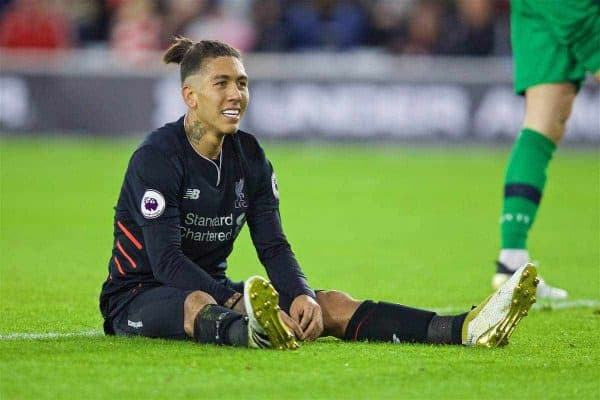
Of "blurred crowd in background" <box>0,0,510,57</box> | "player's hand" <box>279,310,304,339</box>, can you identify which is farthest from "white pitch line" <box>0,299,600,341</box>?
"blurred crowd in background" <box>0,0,510,57</box>

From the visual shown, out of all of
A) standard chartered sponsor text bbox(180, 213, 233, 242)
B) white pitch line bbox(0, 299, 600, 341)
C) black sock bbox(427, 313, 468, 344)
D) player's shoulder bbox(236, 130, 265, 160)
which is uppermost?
player's shoulder bbox(236, 130, 265, 160)

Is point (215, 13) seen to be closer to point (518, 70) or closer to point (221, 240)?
point (518, 70)

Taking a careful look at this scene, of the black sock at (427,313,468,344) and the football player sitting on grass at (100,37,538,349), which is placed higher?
the football player sitting on grass at (100,37,538,349)

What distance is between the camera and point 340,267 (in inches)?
335

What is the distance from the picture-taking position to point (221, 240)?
5750 millimetres

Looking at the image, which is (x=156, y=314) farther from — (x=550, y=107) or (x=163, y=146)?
(x=550, y=107)

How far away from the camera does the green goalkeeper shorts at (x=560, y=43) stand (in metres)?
7.28

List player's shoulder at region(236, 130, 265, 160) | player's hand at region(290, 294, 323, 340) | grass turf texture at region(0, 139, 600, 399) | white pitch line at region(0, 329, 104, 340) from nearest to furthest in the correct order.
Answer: grass turf texture at region(0, 139, 600, 399) → player's hand at region(290, 294, 323, 340) → white pitch line at region(0, 329, 104, 340) → player's shoulder at region(236, 130, 265, 160)

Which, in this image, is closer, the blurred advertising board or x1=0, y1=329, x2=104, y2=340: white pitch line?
x1=0, y1=329, x2=104, y2=340: white pitch line

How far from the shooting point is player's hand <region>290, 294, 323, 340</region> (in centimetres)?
539

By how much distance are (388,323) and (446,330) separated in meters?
0.25

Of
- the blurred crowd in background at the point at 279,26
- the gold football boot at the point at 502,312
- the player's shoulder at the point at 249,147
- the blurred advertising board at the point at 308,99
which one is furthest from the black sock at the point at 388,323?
the blurred crowd in background at the point at 279,26

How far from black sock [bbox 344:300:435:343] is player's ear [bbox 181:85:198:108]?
1115 mm

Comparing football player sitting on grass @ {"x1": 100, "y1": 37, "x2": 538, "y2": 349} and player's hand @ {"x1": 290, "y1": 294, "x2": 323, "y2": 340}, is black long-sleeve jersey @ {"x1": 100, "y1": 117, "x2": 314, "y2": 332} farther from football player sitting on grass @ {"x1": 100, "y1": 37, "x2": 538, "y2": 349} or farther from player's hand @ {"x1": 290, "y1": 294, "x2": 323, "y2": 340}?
player's hand @ {"x1": 290, "y1": 294, "x2": 323, "y2": 340}
